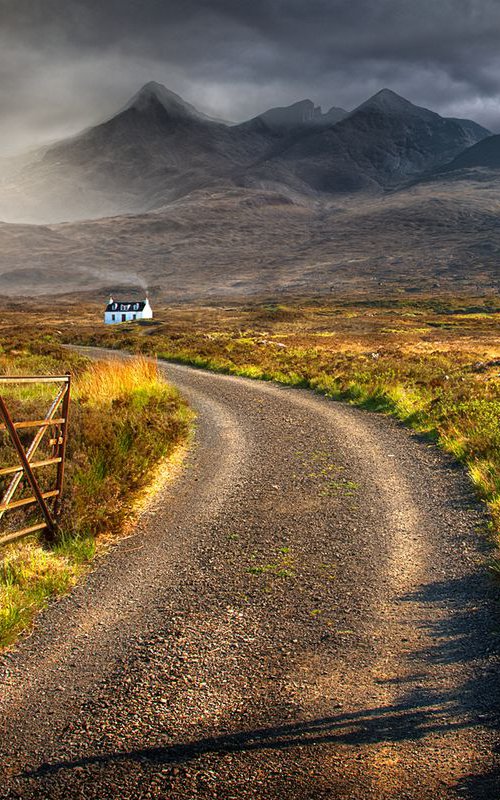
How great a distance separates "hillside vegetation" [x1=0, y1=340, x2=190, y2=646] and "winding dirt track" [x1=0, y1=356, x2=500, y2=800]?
0.34 meters

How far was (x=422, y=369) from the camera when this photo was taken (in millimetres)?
29016

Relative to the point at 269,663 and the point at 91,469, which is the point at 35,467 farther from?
the point at 269,663

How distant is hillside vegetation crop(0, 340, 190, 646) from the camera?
22.9ft

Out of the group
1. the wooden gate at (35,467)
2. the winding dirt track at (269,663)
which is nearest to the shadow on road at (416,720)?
the winding dirt track at (269,663)

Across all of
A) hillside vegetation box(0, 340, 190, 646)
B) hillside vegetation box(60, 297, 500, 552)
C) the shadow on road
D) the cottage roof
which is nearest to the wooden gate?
hillside vegetation box(0, 340, 190, 646)

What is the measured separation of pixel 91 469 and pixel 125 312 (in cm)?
9692

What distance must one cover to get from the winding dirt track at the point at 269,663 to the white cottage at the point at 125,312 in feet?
311

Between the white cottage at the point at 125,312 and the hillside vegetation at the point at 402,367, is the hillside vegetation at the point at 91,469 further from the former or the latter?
the white cottage at the point at 125,312

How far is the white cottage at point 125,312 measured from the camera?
10199cm

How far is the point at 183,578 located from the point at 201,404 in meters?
12.6

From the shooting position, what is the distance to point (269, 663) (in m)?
5.65

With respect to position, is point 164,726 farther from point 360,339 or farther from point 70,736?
point 360,339

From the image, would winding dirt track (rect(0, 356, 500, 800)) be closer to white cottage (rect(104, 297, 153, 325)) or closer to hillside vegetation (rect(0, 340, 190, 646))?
hillside vegetation (rect(0, 340, 190, 646))

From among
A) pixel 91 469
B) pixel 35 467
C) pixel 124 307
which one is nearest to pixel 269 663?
pixel 35 467
